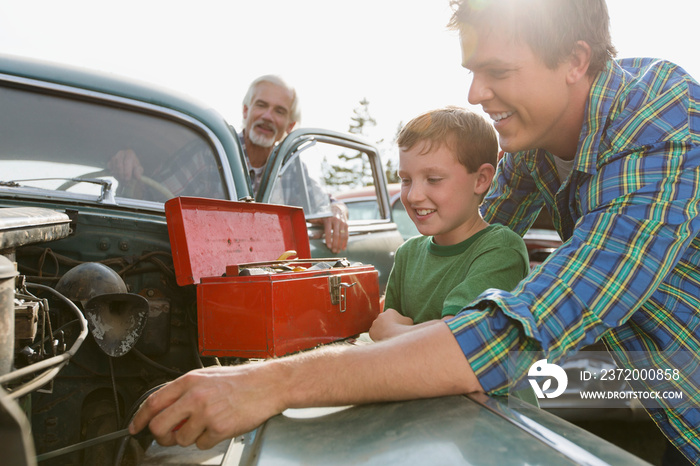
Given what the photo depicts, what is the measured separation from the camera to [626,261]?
3.41 ft

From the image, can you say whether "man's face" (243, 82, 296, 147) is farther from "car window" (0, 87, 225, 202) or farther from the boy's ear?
→ the boy's ear

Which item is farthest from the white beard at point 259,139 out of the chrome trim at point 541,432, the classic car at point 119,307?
the chrome trim at point 541,432

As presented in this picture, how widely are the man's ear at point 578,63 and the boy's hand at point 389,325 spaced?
80 centimetres

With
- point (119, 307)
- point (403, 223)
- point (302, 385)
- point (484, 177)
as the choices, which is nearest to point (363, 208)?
point (403, 223)

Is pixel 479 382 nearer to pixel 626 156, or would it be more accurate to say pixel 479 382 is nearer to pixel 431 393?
pixel 431 393

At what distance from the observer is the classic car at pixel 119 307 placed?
0.79 metres

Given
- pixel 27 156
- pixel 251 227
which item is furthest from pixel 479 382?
pixel 27 156

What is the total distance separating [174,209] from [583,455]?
1.48m

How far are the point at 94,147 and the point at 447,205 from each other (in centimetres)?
145

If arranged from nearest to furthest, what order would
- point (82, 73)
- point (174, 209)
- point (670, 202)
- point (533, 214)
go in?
point (670, 202) → point (174, 209) → point (533, 214) → point (82, 73)

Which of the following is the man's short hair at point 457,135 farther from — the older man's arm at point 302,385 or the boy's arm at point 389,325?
the older man's arm at point 302,385

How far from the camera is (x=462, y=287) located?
4.62 ft

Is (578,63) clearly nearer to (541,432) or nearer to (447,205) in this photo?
(447,205)

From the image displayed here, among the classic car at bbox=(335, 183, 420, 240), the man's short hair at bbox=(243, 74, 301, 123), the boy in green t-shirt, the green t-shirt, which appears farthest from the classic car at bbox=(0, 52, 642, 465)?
the classic car at bbox=(335, 183, 420, 240)
